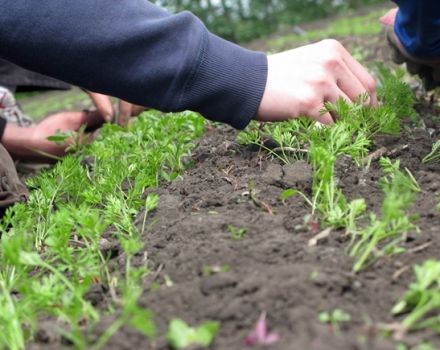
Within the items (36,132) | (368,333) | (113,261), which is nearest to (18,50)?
(113,261)

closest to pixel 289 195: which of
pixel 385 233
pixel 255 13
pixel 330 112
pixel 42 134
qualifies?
pixel 385 233

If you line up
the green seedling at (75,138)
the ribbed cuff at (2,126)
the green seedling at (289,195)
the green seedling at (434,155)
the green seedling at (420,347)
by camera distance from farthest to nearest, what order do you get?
the ribbed cuff at (2,126), the green seedling at (75,138), the green seedling at (434,155), the green seedling at (289,195), the green seedling at (420,347)

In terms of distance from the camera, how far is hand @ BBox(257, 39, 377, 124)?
2.39m

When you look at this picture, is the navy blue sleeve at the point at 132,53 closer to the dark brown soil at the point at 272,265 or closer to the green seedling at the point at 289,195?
the dark brown soil at the point at 272,265

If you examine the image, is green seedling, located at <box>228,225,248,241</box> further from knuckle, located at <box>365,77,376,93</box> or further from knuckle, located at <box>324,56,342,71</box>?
knuckle, located at <box>365,77,376,93</box>

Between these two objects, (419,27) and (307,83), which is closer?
(307,83)

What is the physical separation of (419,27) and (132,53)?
1.43m

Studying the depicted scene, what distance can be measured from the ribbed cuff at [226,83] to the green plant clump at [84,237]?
37cm

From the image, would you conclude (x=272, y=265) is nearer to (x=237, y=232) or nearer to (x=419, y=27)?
(x=237, y=232)

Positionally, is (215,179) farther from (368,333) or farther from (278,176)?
(368,333)

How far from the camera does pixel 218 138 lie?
3.18 metres

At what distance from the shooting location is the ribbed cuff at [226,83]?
2293 millimetres

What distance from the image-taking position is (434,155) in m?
2.31

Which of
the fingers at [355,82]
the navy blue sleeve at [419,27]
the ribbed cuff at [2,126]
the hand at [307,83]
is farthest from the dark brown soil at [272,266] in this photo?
the ribbed cuff at [2,126]
